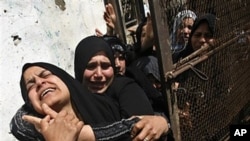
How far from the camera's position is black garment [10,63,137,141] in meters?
1.71

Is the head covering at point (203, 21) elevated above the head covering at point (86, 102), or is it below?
above

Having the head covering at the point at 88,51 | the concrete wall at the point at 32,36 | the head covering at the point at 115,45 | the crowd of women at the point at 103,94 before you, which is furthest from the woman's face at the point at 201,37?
the concrete wall at the point at 32,36

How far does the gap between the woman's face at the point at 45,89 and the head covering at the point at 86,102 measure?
4 centimetres

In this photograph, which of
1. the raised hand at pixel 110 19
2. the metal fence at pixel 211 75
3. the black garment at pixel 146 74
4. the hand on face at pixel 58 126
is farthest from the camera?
the raised hand at pixel 110 19

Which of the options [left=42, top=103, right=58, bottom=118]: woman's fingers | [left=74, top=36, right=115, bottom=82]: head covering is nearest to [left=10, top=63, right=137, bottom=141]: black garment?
[left=42, top=103, right=58, bottom=118]: woman's fingers

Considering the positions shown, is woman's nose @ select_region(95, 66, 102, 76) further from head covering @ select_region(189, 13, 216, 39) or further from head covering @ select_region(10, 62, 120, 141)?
head covering @ select_region(189, 13, 216, 39)

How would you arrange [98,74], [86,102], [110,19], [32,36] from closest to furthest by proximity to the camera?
[86,102] < [98,74] < [110,19] < [32,36]

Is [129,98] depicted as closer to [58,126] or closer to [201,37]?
[58,126]

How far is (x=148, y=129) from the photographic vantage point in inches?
70.2

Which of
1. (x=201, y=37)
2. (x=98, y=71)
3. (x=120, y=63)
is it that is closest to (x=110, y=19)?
(x=120, y=63)

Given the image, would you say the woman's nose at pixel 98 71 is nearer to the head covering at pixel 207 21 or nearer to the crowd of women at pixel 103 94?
the crowd of women at pixel 103 94

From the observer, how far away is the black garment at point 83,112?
1.71 metres

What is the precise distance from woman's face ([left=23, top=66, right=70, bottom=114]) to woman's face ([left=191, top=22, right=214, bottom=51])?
105 cm

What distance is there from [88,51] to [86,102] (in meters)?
0.43
